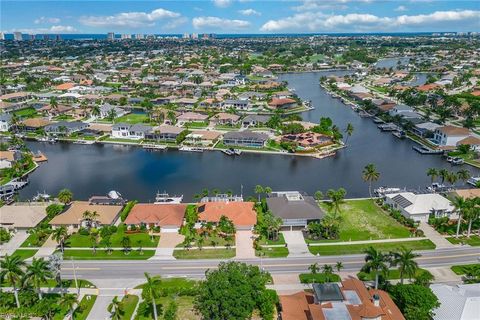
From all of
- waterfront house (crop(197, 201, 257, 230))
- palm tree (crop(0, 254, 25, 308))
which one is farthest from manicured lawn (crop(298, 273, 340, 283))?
palm tree (crop(0, 254, 25, 308))

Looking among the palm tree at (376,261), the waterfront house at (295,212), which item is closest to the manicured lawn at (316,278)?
the palm tree at (376,261)

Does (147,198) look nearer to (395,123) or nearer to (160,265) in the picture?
(160,265)

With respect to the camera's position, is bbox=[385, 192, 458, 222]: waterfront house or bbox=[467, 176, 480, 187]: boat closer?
bbox=[385, 192, 458, 222]: waterfront house

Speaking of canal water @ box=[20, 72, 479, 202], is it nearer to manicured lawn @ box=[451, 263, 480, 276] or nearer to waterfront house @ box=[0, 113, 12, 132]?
waterfront house @ box=[0, 113, 12, 132]

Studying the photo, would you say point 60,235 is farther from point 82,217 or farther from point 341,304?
point 341,304

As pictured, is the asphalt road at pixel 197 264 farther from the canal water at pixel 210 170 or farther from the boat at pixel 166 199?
the canal water at pixel 210 170

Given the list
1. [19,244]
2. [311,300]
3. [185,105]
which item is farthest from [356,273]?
[185,105]
